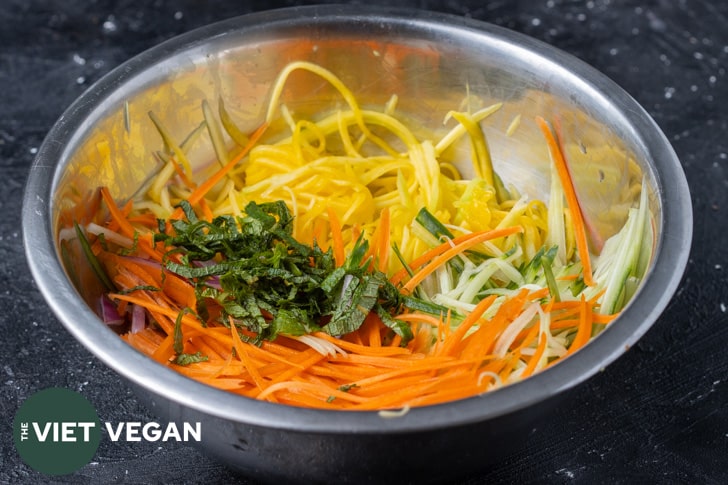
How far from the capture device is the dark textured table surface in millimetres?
2086

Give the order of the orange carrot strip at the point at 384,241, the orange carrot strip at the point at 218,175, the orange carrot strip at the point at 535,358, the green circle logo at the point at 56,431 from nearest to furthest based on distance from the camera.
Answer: the orange carrot strip at the point at 535,358 → the green circle logo at the point at 56,431 → the orange carrot strip at the point at 384,241 → the orange carrot strip at the point at 218,175

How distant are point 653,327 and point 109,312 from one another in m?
1.47

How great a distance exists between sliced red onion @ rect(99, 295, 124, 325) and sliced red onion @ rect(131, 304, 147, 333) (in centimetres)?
4

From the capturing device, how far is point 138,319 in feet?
6.79

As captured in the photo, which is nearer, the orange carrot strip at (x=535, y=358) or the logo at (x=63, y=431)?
the orange carrot strip at (x=535, y=358)

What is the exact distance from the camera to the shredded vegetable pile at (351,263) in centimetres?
185

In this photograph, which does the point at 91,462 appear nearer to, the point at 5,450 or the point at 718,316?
the point at 5,450

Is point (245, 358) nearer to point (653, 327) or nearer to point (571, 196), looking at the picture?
point (571, 196)

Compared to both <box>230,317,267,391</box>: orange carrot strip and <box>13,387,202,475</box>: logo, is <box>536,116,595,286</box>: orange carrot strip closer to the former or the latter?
<box>230,317,267,391</box>: orange carrot strip

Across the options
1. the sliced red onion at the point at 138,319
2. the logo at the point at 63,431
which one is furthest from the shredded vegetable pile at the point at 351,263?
the logo at the point at 63,431

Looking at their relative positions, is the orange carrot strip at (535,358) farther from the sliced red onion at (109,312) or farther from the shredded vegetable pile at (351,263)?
the sliced red onion at (109,312)

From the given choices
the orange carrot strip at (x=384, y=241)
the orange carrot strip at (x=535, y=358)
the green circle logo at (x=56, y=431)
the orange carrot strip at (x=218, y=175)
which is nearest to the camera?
the orange carrot strip at (x=535, y=358)

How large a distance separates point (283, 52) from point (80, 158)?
2.24 ft

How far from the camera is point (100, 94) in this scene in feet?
7.34
